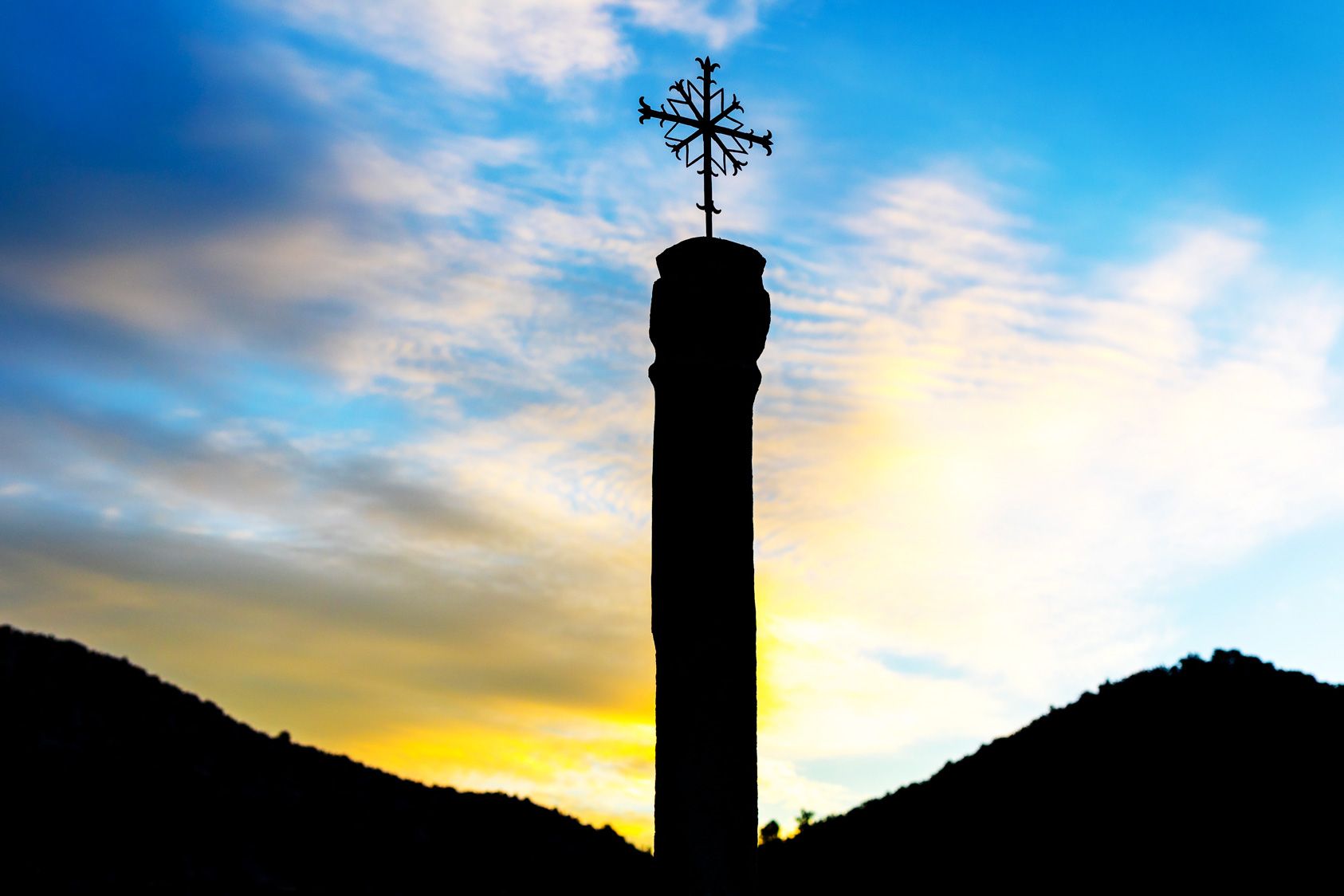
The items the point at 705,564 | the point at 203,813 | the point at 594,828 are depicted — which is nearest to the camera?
the point at 705,564

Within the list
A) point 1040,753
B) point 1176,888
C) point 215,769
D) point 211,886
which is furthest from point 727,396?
point 1040,753

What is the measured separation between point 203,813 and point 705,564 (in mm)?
6453

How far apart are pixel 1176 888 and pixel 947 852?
314 centimetres

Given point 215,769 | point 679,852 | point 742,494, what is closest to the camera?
point 679,852

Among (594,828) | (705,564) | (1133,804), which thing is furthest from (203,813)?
(1133,804)

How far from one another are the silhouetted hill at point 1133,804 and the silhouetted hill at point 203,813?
5.25 metres

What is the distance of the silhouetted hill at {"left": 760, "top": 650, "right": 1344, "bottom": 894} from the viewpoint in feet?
48.1

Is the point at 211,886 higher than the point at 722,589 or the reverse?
the reverse

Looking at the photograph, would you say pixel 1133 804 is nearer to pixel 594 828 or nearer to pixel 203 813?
pixel 594 828

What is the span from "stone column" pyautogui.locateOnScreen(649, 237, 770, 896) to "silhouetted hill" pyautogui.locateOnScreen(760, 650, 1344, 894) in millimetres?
9681

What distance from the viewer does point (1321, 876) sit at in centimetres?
1414

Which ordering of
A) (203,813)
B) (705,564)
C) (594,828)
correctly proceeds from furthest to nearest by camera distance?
1. (594,828)
2. (203,813)
3. (705,564)

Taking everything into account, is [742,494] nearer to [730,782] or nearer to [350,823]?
[730,782]

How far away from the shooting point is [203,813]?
1090 cm
